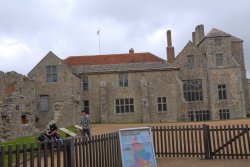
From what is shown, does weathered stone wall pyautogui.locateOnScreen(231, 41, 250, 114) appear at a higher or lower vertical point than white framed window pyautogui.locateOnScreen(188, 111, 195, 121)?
higher

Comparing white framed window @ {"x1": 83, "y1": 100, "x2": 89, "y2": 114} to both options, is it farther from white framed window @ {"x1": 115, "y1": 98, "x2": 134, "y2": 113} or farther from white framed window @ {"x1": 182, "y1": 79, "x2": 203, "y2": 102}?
white framed window @ {"x1": 182, "y1": 79, "x2": 203, "y2": 102}

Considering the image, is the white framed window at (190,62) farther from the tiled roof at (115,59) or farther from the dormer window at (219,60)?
the tiled roof at (115,59)

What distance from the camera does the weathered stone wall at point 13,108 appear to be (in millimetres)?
22688

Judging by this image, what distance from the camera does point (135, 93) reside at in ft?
131

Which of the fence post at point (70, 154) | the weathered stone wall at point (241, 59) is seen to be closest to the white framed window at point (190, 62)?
the weathered stone wall at point (241, 59)

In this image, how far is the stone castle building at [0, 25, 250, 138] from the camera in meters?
39.4

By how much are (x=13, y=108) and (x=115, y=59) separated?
833 inches

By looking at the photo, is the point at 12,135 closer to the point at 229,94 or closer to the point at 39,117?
the point at 39,117

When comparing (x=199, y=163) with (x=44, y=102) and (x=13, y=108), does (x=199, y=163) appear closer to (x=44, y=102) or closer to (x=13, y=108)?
(x=13, y=108)

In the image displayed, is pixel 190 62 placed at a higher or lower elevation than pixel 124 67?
higher

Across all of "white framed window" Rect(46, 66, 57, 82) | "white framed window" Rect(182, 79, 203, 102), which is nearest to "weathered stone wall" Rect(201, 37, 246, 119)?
"white framed window" Rect(182, 79, 203, 102)

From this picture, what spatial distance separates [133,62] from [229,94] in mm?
13830

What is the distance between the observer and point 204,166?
10.8 m

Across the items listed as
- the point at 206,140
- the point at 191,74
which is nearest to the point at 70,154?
the point at 206,140
